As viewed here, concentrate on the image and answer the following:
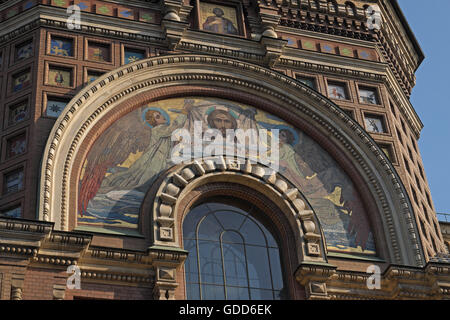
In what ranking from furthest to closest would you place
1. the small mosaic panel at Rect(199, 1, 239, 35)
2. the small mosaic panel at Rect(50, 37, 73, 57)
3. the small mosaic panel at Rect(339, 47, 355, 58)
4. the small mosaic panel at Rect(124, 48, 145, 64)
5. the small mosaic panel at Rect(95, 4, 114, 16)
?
1. the small mosaic panel at Rect(339, 47, 355, 58)
2. the small mosaic panel at Rect(199, 1, 239, 35)
3. the small mosaic panel at Rect(95, 4, 114, 16)
4. the small mosaic panel at Rect(124, 48, 145, 64)
5. the small mosaic panel at Rect(50, 37, 73, 57)

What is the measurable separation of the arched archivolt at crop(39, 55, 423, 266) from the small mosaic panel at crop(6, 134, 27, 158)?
996 millimetres

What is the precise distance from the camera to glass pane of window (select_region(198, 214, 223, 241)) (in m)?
26.3

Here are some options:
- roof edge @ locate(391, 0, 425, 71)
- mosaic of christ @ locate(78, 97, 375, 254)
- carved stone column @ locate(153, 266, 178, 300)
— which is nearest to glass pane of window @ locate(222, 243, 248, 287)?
carved stone column @ locate(153, 266, 178, 300)

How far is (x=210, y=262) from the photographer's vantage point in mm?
25828

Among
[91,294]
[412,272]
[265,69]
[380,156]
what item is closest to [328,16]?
[265,69]

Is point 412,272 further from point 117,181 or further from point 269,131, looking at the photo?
point 117,181

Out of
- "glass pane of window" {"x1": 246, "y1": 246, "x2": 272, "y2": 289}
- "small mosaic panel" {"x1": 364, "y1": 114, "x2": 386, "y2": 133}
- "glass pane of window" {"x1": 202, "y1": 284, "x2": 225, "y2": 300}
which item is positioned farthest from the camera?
"small mosaic panel" {"x1": 364, "y1": 114, "x2": 386, "y2": 133}

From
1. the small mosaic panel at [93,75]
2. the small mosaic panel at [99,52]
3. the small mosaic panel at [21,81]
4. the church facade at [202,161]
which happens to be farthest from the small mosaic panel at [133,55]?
the small mosaic panel at [21,81]

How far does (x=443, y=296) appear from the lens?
2608 cm

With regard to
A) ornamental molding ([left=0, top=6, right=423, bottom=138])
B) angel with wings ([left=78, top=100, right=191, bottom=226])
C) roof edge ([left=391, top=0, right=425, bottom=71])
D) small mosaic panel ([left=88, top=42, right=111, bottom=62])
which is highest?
roof edge ([left=391, top=0, right=425, bottom=71])

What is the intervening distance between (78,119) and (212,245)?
5361 millimetres

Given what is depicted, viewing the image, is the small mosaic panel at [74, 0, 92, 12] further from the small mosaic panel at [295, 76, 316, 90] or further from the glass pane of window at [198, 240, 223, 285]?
the glass pane of window at [198, 240, 223, 285]

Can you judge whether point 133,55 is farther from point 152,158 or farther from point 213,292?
point 213,292

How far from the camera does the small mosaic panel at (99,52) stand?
28391mm
